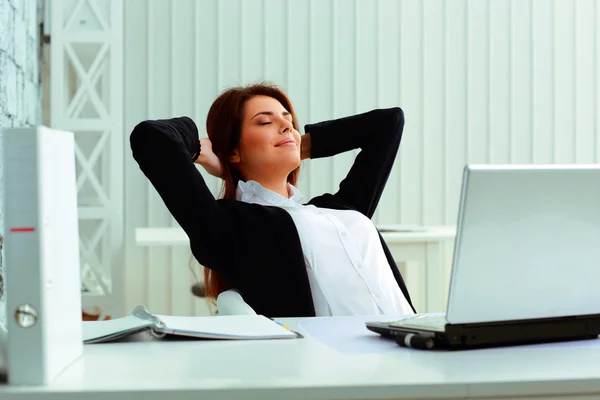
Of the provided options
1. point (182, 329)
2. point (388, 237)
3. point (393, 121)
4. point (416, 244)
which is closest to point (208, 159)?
point (393, 121)

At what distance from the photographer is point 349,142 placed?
2227mm

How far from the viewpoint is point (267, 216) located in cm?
175

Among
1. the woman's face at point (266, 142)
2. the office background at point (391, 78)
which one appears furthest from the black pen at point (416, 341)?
the office background at point (391, 78)

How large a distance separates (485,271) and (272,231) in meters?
0.86

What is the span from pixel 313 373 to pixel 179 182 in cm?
86

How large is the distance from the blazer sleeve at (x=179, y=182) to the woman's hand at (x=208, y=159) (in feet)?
0.69

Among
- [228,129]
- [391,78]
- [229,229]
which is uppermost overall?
[391,78]

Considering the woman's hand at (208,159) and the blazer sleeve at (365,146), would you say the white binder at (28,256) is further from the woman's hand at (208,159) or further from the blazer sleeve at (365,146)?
the blazer sleeve at (365,146)

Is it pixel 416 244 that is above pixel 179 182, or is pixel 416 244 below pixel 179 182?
below

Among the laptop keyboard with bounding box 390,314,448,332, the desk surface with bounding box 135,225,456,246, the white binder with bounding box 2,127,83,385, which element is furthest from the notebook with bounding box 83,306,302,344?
the desk surface with bounding box 135,225,456,246

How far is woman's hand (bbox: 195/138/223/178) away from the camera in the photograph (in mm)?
1933

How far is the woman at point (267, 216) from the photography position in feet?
5.41

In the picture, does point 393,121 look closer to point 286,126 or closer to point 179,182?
point 286,126

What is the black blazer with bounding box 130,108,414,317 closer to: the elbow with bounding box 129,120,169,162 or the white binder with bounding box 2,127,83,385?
the elbow with bounding box 129,120,169,162
